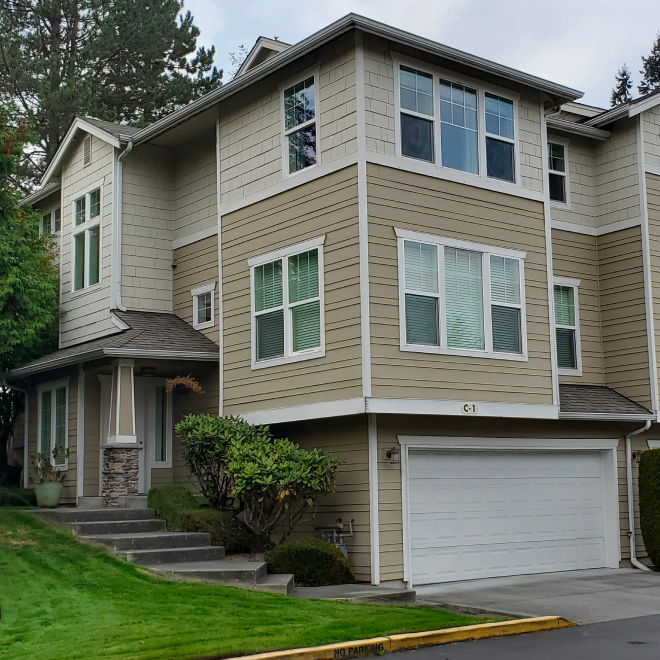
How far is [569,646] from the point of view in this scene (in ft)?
33.1

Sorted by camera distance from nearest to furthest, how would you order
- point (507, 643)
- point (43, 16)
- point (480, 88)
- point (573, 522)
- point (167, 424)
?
1. point (507, 643)
2. point (480, 88)
3. point (573, 522)
4. point (167, 424)
5. point (43, 16)

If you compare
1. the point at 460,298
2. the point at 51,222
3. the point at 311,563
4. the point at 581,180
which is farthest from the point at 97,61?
the point at 311,563

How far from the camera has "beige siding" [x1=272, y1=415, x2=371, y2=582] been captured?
14047 mm

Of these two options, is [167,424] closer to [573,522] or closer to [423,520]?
[423,520]

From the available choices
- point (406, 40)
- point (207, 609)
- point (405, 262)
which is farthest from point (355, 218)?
point (207, 609)

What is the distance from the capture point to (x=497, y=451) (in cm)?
1609

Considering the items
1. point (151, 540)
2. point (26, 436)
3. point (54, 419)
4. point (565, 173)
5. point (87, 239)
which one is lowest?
point (151, 540)

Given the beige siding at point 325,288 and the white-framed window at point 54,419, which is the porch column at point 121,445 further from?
the white-framed window at point 54,419

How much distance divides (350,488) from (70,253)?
28.8ft

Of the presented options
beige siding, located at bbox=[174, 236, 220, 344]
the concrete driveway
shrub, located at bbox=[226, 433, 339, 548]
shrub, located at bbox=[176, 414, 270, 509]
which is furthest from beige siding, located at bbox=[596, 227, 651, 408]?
beige siding, located at bbox=[174, 236, 220, 344]

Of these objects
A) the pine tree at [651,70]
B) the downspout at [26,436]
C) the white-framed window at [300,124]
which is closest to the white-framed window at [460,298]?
the white-framed window at [300,124]

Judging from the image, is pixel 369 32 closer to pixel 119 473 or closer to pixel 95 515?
pixel 119 473

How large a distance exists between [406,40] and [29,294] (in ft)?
28.9

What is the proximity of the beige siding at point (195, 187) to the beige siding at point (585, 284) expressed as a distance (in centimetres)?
644
